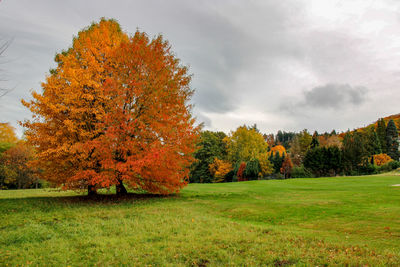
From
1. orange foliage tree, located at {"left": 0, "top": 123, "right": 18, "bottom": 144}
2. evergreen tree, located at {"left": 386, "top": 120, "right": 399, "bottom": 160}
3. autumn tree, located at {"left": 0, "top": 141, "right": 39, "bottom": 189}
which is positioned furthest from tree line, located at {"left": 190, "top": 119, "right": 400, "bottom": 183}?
orange foliage tree, located at {"left": 0, "top": 123, "right": 18, "bottom": 144}

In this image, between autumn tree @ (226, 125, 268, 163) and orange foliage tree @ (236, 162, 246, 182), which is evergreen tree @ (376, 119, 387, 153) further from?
orange foliage tree @ (236, 162, 246, 182)

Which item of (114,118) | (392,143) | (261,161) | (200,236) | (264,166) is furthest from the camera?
(392,143)

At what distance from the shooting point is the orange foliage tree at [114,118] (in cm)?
1520

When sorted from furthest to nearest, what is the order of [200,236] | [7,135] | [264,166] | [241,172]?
1. [264,166]
2. [241,172]
3. [7,135]
4. [200,236]

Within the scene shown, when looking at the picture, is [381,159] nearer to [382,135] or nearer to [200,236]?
[382,135]


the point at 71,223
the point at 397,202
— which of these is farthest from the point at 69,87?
the point at 397,202

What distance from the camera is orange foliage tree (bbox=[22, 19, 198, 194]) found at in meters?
15.2

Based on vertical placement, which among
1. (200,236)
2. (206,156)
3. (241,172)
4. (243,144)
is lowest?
(200,236)

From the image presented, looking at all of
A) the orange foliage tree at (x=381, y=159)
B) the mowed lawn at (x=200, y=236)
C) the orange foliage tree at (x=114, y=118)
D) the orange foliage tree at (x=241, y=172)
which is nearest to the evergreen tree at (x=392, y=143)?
the orange foliage tree at (x=381, y=159)

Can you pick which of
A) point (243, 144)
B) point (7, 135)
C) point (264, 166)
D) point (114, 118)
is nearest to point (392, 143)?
point (264, 166)

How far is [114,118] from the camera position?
15766mm

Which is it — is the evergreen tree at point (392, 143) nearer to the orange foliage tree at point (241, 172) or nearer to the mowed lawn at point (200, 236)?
the orange foliage tree at point (241, 172)

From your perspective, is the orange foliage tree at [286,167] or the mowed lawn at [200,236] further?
the orange foliage tree at [286,167]

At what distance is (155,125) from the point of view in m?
16.2
